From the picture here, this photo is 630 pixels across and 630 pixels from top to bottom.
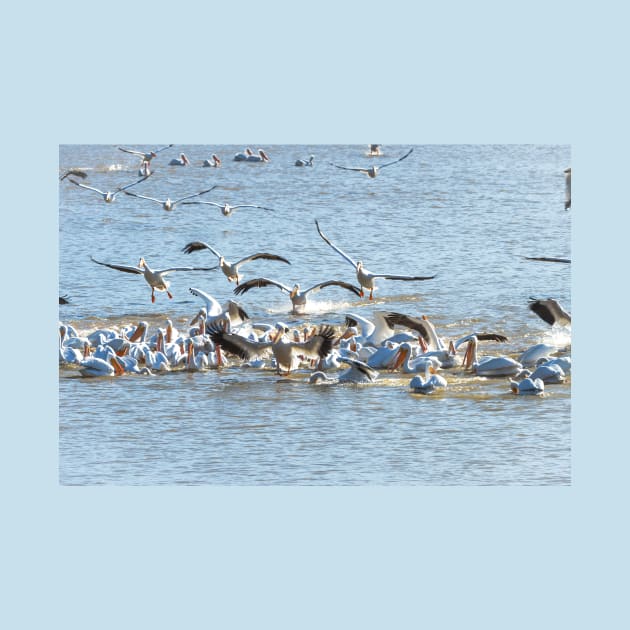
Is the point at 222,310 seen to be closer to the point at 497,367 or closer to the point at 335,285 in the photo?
the point at 335,285

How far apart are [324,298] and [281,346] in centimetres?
48

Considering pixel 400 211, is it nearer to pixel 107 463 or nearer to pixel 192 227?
pixel 192 227

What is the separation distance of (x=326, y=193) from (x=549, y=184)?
1.67 m

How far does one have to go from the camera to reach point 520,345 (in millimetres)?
17500

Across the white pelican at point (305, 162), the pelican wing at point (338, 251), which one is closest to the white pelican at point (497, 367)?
the pelican wing at point (338, 251)

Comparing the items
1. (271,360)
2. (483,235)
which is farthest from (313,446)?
(483,235)

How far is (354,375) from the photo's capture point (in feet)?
57.3

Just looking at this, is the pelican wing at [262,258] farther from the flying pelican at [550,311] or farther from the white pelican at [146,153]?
the flying pelican at [550,311]

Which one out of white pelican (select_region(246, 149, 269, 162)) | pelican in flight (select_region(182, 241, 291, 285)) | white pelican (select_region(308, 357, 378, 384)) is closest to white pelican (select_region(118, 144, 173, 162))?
white pelican (select_region(246, 149, 269, 162))

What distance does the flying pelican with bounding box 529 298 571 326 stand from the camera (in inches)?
677

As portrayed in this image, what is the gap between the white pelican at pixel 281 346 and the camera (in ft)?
57.4

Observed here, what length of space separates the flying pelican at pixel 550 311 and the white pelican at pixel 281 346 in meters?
1.52

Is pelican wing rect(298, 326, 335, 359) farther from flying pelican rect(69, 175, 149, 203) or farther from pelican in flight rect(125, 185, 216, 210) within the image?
flying pelican rect(69, 175, 149, 203)

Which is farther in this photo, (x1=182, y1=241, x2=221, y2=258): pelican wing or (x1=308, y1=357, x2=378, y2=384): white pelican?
(x1=182, y1=241, x2=221, y2=258): pelican wing
